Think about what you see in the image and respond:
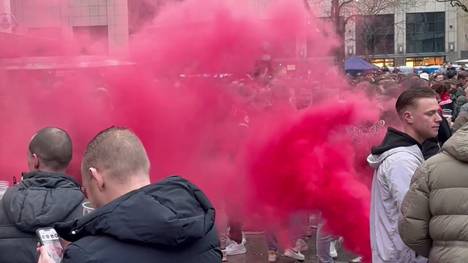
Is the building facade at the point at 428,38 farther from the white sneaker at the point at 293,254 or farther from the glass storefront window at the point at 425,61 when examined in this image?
the white sneaker at the point at 293,254

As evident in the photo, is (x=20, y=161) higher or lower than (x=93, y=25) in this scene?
lower

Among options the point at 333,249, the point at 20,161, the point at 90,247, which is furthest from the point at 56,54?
the point at 90,247

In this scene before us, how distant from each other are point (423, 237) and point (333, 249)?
4.25m

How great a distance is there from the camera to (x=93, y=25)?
7277mm

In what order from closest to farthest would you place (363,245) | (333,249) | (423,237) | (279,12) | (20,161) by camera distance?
(423,237) → (363,245) → (279,12) → (20,161) → (333,249)

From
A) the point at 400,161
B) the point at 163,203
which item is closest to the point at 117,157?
the point at 163,203

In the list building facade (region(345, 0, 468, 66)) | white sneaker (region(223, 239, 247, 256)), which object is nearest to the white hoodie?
white sneaker (region(223, 239, 247, 256))

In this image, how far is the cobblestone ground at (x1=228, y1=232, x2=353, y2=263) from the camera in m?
7.32

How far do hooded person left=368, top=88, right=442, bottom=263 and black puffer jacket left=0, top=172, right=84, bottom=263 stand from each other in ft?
5.72

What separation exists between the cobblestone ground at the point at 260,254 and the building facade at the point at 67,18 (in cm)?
276

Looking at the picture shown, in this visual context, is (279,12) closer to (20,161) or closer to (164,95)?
(164,95)

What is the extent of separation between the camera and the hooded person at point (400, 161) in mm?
3775

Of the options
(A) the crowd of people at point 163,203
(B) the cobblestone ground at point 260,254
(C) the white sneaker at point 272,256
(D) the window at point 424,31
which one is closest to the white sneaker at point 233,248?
(B) the cobblestone ground at point 260,254

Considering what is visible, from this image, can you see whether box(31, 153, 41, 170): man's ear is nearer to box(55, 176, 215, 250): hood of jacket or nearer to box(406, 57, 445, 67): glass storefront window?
box(55, 176, 215, 250): hood of jacket
